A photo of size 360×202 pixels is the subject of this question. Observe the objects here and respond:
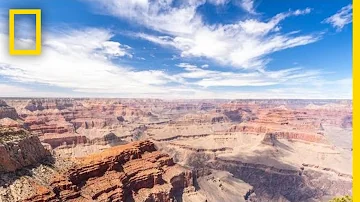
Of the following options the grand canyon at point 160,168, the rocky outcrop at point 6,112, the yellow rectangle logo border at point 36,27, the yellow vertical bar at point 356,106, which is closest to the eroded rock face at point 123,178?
the grand canyon at point 160,168

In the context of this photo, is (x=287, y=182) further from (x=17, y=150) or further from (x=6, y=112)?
(x=6, y=112)

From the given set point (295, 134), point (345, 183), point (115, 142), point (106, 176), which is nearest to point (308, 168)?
point (345, 183)

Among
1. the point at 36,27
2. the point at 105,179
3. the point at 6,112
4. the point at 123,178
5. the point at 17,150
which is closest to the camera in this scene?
the point at 36,27

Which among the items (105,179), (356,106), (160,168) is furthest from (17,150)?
(356,106)

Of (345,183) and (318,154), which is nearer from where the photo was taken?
(345,183)

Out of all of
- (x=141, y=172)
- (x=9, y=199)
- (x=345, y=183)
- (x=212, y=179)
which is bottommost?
(x=345, y=183)

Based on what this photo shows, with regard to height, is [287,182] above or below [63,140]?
below

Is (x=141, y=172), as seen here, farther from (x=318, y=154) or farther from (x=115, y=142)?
(x=318, y=154)
